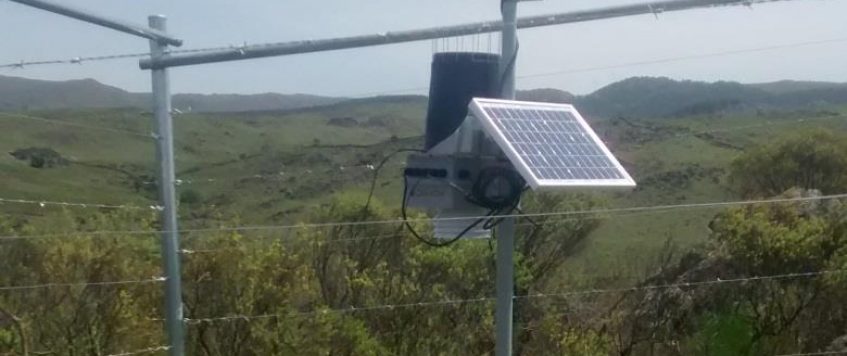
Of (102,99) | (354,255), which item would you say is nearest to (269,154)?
(102,99)

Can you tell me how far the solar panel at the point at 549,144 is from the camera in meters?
6.48

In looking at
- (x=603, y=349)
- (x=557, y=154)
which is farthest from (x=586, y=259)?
(x=557, y=154)

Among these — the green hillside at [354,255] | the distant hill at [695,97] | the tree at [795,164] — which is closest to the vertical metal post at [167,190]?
the green hillside at [354,255]

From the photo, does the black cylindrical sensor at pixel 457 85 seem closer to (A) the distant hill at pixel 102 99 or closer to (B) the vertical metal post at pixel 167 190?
(B) the vertical metal post at pixel 167 190

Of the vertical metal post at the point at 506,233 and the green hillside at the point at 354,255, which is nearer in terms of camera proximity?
the vertical metal post at the point at 506,233

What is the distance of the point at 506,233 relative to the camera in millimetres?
6812

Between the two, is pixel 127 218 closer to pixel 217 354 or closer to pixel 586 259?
pixel 217 354

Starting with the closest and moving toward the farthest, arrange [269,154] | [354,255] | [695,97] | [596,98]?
1. [596,98]
2. [269,154]
3. [695,97]
4. [354,255]

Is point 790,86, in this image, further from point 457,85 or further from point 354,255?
point 457,85

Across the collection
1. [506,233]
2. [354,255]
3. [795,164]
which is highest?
[795,164]

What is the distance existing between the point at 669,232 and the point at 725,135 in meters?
2.64

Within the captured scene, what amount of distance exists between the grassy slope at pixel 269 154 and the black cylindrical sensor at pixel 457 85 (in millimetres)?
6341

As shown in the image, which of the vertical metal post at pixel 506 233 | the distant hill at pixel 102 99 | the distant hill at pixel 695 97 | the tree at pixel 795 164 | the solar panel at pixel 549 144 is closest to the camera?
the solar panel at pixel 549 144

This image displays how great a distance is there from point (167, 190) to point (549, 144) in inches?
96.1
